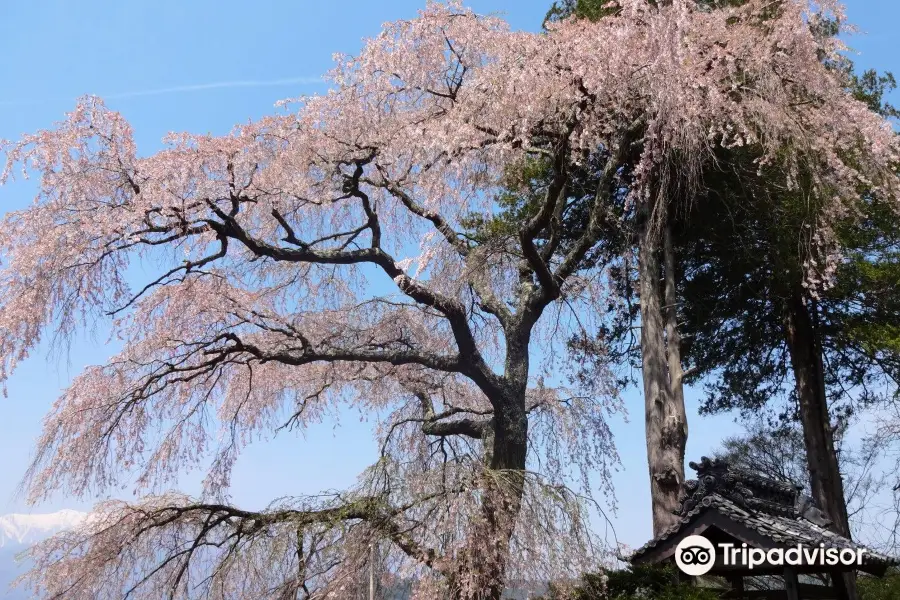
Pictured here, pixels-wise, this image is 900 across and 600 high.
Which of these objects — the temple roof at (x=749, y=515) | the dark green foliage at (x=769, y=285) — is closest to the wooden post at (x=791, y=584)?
the temple roof at (x=749, y=515)

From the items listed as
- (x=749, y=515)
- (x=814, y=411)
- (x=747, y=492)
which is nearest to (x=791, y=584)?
(x=749, y=515)

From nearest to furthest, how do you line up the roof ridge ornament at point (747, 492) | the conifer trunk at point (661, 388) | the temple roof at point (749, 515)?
the temple roof at point (749, 515), the roof ridge ornament at point (747, 492), the conifer trunk at point (661, 388)

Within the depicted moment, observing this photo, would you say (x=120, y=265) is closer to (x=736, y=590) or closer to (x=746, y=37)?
(x=736, y=590)

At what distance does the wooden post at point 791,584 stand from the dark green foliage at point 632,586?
1.76ft

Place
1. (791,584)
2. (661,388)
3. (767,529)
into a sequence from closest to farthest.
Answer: (791,584) < (767,529) < (661,388)

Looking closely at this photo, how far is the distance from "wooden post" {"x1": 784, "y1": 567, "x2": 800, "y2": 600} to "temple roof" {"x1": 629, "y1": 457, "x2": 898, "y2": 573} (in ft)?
0.79

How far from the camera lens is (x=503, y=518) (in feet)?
21.7

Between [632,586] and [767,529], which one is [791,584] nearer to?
[767,529]

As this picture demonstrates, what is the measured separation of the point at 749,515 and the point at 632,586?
116cm

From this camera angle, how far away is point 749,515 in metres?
6.02

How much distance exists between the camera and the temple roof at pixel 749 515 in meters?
5.85

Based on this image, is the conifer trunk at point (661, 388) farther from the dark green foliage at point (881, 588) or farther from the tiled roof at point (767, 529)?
the dark green foliage at point (881, 588)

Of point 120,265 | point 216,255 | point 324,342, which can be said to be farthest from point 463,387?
point 120,265

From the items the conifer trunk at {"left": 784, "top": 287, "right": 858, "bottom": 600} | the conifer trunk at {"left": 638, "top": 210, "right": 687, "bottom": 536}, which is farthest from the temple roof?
the conifer trunk at {"left": 784, "top": 287, "right": 858, "bottom": 600}
